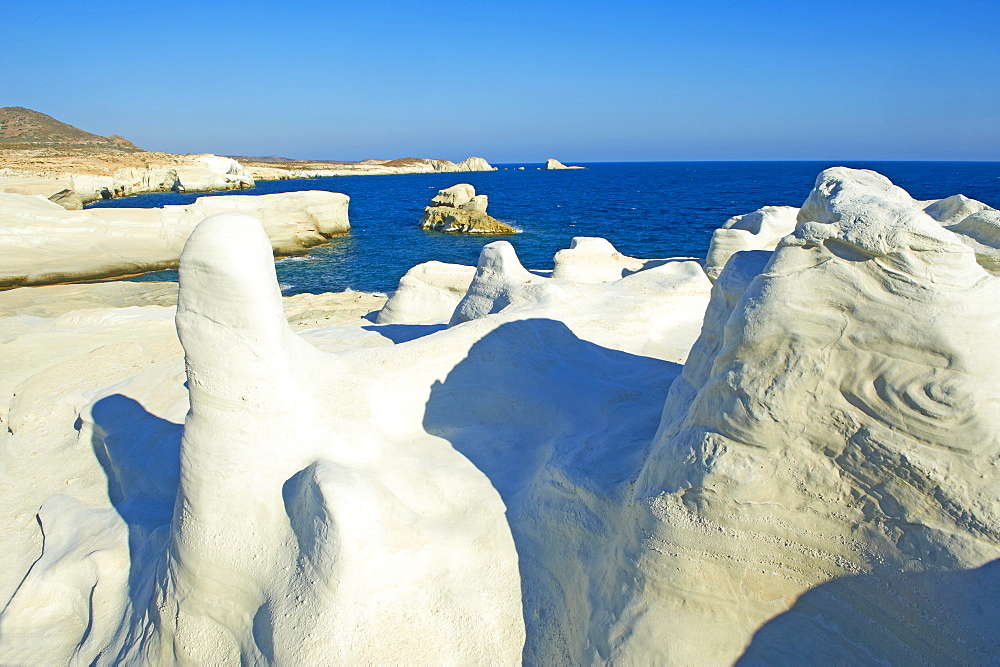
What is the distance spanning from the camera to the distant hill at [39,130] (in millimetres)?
82344

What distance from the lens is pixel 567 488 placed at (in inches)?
129

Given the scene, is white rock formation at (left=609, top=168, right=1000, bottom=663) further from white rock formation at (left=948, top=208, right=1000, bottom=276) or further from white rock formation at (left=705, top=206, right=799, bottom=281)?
white rock formation at (left=705, top=206, right=799, bottom=281)

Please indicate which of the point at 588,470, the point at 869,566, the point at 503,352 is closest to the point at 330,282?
the point at 503,352

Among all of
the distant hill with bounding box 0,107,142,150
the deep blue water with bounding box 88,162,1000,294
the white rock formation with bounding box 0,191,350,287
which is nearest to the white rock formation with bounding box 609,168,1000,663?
the deep blue water with bounding box 88,162,1000,294

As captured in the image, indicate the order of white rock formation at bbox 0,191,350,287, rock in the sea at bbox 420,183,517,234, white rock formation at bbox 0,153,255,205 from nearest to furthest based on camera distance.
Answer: white rock formation at bbox 0,191,350,287 → white rock formation at bbox 0,153,255,205 → rock in the sea at bbox 420,183,517,234

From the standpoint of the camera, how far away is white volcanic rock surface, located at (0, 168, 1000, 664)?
7.13 ft

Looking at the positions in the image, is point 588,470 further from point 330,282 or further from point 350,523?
point 330,282

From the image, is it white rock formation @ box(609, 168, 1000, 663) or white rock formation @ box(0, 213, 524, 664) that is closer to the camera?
white rock formation @ box(609, 168, 1000, 663)

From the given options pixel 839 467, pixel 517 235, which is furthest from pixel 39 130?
pixel 839 467

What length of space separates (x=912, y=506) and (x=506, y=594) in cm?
196

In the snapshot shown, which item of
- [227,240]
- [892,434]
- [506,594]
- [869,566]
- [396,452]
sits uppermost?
[227,240]

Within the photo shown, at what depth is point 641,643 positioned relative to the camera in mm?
2531

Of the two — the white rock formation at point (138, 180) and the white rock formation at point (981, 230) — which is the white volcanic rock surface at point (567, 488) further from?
the white rock formation at point (138, 180)

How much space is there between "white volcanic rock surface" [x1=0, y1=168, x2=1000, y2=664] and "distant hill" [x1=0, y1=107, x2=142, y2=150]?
311ft
